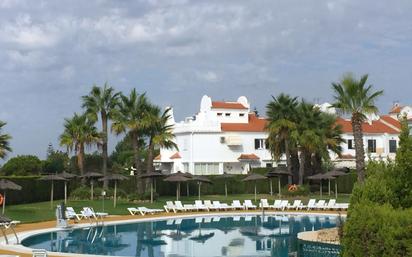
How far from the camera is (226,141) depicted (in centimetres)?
5722

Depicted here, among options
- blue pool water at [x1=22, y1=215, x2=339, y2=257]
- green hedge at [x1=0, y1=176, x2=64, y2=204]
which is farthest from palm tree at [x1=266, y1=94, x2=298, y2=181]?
green hedge at [x1=0, y1=176, x2=64, y2=204]

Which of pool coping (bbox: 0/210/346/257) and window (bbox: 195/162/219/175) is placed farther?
window (bbox: 195/162/219/175)

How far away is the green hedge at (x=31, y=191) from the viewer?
38.3m

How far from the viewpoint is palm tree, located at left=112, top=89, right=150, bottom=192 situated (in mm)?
41812

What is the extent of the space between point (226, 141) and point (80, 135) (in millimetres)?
17459

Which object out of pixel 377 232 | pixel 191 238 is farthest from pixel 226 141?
pixel 377 232

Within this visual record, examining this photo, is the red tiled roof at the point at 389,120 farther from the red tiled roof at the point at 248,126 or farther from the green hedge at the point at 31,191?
the green hedge at the point at 31,191

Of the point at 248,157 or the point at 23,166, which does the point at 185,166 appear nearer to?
the point at 248,157

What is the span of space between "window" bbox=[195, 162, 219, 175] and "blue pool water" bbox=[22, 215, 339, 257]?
76.5ft

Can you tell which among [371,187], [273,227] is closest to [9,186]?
[273,227]

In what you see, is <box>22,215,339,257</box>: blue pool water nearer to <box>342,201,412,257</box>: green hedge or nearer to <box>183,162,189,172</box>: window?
<box>342,201,412,257</box>: green hedge

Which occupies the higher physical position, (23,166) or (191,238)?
(23,166)

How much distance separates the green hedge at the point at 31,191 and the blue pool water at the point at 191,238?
1189 centimetres

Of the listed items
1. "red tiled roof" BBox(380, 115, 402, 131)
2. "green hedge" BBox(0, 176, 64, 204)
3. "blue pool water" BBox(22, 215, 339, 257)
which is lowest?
"blue pool water" BBox(22, 215, 339, 257)
